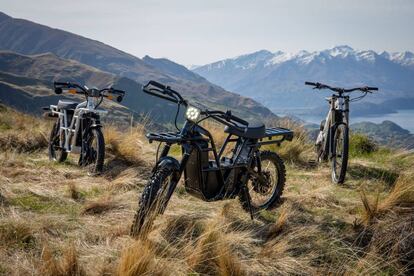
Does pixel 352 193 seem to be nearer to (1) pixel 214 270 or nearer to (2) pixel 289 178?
(2) pixel 289 178

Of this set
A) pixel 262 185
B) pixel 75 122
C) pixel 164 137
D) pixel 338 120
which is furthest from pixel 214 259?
pixel 75 122

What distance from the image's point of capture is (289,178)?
7.56 metres

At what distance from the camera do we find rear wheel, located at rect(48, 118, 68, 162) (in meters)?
8.19

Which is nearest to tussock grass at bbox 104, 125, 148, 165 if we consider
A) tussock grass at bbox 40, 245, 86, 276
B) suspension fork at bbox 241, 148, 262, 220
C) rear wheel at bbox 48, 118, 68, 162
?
rear wheel at bbox 48, 118, 68, 162

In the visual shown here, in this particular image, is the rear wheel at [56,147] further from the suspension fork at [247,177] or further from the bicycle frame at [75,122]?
the suspension fork at [247,177]

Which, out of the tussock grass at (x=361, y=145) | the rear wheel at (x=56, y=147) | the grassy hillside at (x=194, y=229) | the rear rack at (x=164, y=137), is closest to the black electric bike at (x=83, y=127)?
the rear wheel at (x=56, y=147)

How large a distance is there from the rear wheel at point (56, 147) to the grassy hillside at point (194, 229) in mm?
502

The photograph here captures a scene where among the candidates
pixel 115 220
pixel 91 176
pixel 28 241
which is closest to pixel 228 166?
pixel 115 220

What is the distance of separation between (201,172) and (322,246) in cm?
149

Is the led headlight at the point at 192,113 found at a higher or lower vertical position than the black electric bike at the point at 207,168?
higher

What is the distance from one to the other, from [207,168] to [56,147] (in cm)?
453

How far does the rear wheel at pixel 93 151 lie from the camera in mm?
7078

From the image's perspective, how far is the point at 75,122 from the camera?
7.97 m

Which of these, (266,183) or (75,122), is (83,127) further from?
(266,183)
